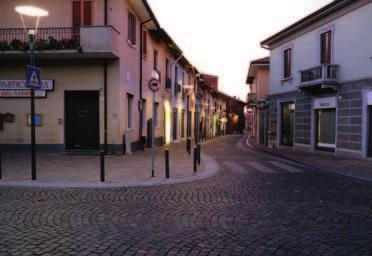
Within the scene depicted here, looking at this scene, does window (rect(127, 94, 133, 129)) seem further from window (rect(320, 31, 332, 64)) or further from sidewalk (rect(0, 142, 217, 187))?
window (rect(320, 31, 332, 64))

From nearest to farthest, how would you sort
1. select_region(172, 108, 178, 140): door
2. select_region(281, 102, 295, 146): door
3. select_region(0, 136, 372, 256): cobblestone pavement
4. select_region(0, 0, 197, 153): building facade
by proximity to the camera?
select_region(0, 136, 372, 256): cobblestone pavement, select_region(0, 0, 197, 153): building facade, select_region(281, 102, 295, 146): door, select_region(172, 108, 178, 140): door

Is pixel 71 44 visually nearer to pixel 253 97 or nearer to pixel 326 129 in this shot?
pixel 326 129

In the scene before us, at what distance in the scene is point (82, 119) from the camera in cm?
1642

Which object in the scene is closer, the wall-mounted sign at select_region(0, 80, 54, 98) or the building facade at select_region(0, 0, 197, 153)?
the building facade at select_region(0, 0, 197, 153)

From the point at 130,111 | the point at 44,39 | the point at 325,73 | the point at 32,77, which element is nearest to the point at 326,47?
the point at 325,73

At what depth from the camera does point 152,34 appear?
73.2 feet

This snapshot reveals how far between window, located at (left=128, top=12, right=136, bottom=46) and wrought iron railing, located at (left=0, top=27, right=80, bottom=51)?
2.78 m

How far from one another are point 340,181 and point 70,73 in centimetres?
1162

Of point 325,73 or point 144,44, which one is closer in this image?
point 325,73

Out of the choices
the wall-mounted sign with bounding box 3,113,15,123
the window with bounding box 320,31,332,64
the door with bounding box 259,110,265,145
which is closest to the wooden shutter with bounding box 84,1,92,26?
the wall-mounted sign with bounding box 3,113,15,123

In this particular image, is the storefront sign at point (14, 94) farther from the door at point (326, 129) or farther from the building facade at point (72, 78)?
the door at point (326, 129)

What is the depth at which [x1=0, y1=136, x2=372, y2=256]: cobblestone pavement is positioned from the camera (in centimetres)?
460

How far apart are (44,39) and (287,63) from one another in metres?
14.0

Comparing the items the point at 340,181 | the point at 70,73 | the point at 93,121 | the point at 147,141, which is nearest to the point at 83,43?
the point at 70,73
